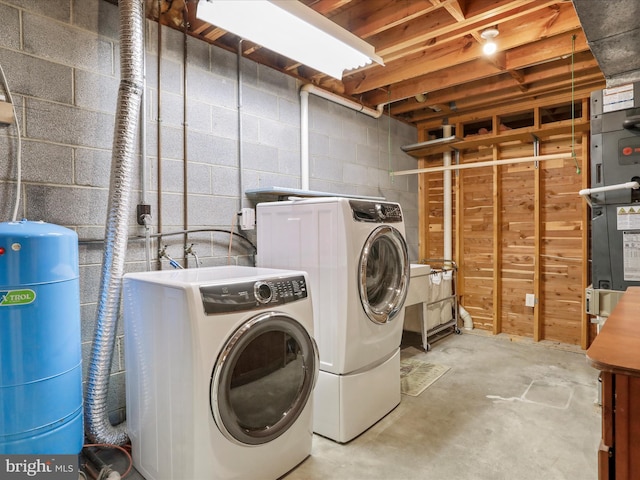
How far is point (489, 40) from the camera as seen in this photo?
8.96ft

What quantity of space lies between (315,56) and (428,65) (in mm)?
1069

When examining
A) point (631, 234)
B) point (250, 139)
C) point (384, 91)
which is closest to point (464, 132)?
point (384, 91)

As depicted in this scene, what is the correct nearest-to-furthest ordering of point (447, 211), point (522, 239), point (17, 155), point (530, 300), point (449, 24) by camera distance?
point (17, 155), point (449, 24), point (530, 300), point (522, 239), point (447, 211)

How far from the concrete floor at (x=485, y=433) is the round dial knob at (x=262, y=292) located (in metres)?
0.91

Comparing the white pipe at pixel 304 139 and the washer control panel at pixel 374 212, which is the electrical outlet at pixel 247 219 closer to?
the white pipe at pixel 304 139

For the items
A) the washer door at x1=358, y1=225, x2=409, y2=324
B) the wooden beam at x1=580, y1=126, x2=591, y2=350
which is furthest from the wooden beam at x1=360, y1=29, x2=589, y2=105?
the washer door at x1=358, y1=225, x2=409, y2=324

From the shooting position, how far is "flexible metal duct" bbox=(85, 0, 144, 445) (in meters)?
1.87

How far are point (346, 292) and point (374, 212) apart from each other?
0.52m

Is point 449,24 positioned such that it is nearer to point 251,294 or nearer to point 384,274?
point 384,274

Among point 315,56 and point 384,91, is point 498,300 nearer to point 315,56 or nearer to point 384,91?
point 384,91

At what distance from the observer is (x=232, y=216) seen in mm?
2781

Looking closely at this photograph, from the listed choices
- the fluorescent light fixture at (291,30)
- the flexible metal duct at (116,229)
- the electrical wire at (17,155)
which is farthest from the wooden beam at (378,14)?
the electrical wire at (17,155)

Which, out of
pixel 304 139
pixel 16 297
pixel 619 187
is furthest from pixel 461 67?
pixel 16 297

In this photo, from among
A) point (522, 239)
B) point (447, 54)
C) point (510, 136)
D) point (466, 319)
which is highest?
point (447, 54)
